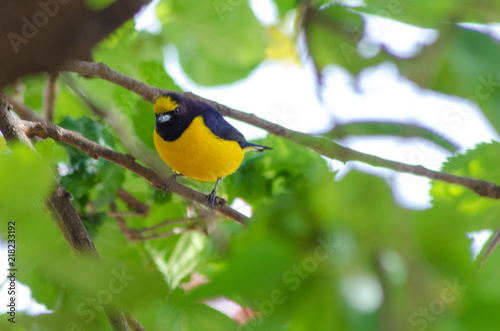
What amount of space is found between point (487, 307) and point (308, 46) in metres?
0.49

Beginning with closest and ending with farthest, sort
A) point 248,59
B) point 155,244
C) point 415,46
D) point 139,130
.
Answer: point 415,46 < point 155,244 < point 139,130 < point 248,59

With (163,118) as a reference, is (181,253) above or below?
above

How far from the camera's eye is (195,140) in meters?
2.58

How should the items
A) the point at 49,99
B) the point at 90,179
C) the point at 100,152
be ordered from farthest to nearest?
the point at 49,99, the point at 90,179, the point at 100,152

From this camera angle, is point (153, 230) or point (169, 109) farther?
point (169, 109)

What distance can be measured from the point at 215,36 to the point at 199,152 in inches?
27.3

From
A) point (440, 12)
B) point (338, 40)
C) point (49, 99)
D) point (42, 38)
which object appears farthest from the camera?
point (49, 99)

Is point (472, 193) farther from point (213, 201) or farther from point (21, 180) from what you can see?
point (213, 201)

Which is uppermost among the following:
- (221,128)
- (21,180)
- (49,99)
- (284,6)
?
(21,180)

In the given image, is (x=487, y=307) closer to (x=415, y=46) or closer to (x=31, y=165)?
(x=31, y=165)

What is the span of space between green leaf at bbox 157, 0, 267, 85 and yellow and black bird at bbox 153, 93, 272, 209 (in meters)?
0.22

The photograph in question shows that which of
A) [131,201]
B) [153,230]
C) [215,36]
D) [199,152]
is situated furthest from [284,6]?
[199,152]

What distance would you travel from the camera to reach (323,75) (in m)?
0.67

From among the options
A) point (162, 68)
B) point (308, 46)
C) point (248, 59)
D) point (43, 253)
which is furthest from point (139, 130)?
point (43, 253)
